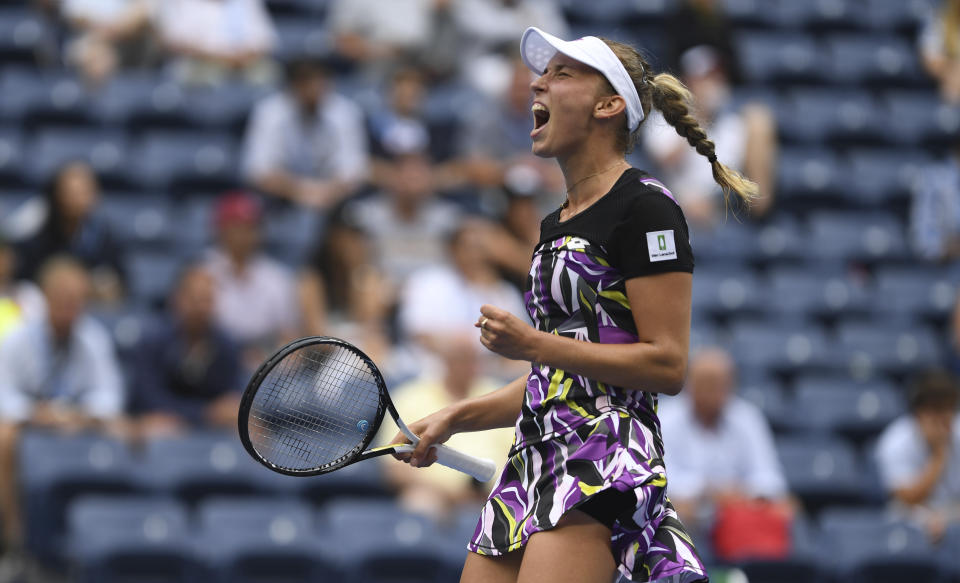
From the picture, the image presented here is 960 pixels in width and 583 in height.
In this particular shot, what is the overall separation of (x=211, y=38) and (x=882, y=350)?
210 inches

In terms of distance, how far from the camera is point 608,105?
123 inches

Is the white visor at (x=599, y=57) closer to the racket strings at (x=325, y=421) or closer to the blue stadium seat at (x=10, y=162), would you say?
the racket strings at (x=325, y=421)

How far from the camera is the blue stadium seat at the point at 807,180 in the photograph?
1044cm

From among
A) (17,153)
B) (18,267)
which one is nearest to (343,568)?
(18,267)

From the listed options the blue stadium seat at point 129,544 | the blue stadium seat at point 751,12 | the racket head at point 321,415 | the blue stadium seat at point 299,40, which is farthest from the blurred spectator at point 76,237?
the blue stadium seat at point 751,12

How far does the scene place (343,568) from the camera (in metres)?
6.30

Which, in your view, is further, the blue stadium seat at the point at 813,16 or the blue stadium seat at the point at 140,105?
the blue stadium seat at the point at 813,16

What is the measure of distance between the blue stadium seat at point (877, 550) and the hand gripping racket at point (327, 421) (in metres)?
4.03

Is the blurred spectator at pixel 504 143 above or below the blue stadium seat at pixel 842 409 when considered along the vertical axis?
above

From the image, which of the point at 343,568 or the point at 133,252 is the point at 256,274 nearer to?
the point at 133,252

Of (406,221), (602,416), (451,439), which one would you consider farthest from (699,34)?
(602,416)

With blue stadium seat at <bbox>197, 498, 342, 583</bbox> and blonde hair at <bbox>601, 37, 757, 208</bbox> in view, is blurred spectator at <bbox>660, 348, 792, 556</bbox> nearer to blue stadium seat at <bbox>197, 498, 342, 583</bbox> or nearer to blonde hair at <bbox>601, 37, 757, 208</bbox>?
blue stadium seat at <bbox>197, 498, 342, 583</bbox>

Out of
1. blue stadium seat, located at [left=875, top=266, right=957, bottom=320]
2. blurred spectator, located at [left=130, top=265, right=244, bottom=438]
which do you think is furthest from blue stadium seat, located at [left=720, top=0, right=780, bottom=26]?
blurred spectator, located at [left=130, top=265, right=244, bottom=438]

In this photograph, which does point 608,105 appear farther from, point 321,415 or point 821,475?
point 821,475
